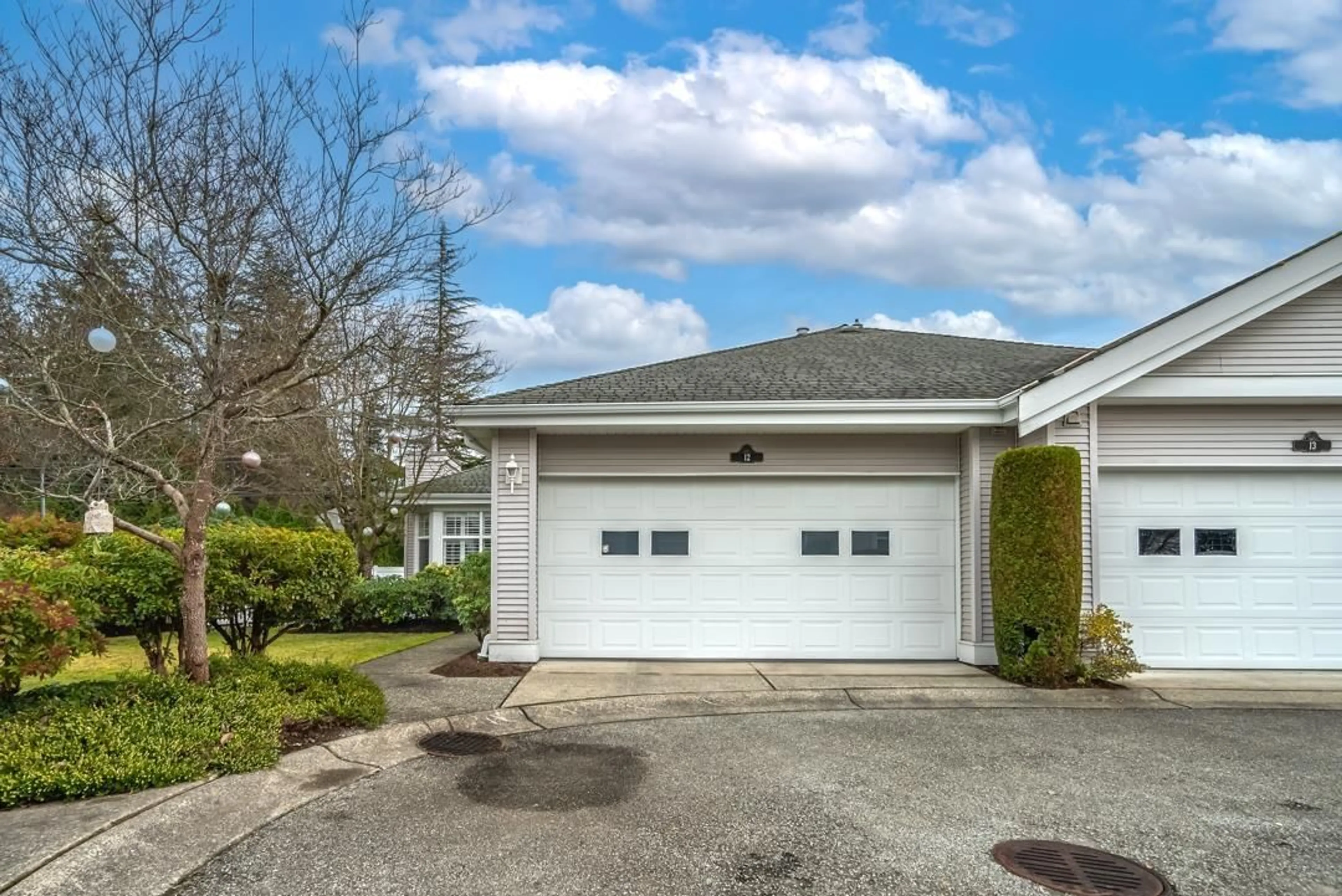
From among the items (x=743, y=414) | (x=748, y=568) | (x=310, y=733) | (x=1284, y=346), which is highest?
(x=1284, y=346)

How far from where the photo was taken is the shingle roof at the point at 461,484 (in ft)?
56.2

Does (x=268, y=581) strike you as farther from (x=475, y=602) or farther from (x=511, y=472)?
(x=475, y=602)

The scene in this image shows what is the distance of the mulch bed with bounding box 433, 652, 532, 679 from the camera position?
7969mm

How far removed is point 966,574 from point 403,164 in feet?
22.0

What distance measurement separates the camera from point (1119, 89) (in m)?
10.5

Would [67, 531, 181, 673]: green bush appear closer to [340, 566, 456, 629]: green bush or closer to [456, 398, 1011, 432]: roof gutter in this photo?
[456, 398, 1011, 432]: roof gutter

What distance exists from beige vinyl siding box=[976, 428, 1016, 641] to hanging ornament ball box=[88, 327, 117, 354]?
7518 mm

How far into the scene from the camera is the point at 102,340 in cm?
488

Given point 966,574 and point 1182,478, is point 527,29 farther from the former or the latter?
point 1182,478

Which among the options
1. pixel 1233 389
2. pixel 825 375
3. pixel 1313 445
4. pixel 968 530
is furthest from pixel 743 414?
pixel 1313 445

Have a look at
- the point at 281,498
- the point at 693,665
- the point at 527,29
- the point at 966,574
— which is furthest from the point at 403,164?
the point at 281,498

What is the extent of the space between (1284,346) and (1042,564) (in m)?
3.46

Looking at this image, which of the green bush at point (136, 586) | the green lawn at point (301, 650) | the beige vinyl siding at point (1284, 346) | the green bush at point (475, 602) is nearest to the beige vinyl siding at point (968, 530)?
the beige vinyl siding at point (1284, 346)

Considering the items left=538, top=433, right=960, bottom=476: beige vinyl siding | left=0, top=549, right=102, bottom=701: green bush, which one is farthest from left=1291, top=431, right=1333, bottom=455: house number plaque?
left=0, top=549, right=102, bottom=701: green bush
